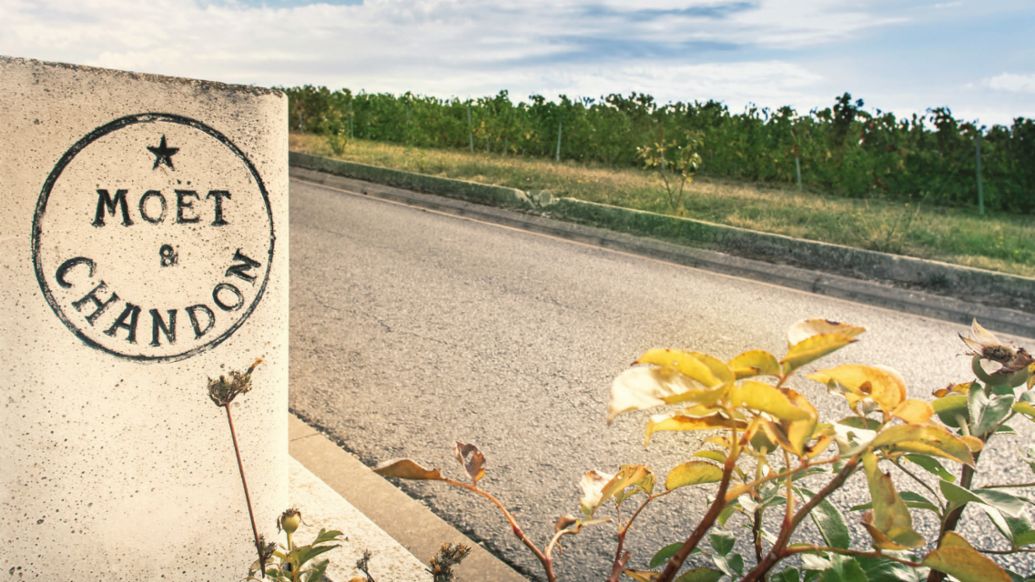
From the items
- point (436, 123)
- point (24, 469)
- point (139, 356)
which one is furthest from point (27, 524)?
point (436, 123)

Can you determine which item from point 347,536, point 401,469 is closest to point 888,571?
point 401,469

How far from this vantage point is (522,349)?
15.1 ft

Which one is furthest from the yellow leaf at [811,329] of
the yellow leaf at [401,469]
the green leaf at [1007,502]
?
the yellow leaf at [401,469]

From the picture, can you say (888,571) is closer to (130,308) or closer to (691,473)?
(691,473)

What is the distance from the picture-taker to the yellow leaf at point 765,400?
73cm

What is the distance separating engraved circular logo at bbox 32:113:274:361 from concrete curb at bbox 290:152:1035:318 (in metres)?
6.05

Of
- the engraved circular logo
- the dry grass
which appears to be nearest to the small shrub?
the engraved circular logo

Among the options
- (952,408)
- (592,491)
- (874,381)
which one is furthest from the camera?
(592,491)

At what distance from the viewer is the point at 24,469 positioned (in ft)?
5.43

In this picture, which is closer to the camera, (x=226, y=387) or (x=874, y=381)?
(x=874, y=381)

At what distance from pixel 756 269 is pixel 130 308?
6594 millimetres

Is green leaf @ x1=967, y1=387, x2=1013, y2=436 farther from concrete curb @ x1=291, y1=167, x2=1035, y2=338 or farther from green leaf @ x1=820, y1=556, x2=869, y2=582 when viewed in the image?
concrete curb @ x1=291, y1=167, x2=1035, y2=338

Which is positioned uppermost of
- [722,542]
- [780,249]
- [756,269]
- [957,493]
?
[957,493]

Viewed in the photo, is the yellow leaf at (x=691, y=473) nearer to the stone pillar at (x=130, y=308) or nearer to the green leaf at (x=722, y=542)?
the green leaf at (x=722, y=542)
